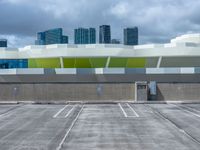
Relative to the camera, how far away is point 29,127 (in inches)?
990

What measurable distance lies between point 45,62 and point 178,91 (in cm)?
2403

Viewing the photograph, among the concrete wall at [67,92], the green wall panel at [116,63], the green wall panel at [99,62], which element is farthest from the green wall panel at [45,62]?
the concrete wall at [67,92]

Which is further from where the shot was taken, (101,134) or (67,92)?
(67,92)

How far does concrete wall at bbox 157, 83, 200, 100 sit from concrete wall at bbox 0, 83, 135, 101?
343 centimetres

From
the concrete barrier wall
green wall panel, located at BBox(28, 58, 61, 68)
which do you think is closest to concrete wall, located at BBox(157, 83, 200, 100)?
the concrete barrier wall

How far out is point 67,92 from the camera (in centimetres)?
5238

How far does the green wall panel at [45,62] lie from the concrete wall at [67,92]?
45.6 feet

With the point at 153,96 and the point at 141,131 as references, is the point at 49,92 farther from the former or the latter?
the point at 141,131

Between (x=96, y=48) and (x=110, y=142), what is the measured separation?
4725cm

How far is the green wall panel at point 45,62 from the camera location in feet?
218

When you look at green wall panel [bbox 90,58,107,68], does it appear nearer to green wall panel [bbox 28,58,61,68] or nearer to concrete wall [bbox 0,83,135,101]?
green wall panel [bbox 28,58,61,68]

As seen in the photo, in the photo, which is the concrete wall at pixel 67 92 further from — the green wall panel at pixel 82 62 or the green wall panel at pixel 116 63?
the green wall panel at pixel 116 63

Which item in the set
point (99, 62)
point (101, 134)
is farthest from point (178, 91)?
point (101, 134)

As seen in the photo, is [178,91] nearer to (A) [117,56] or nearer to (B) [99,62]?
(A) [117,56]
